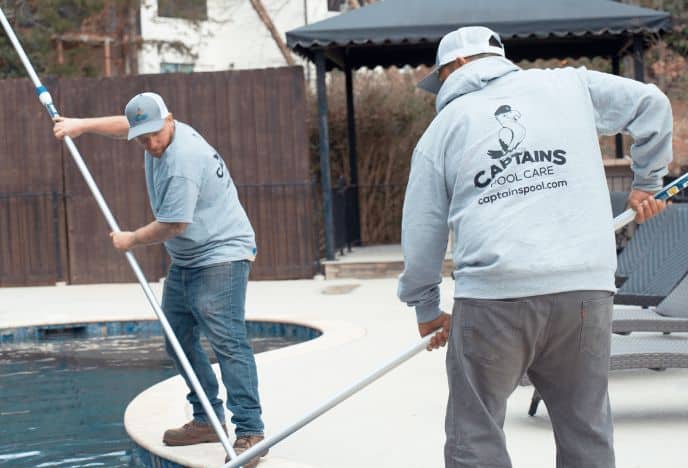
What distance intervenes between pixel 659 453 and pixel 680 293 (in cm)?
171

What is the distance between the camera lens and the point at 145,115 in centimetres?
474

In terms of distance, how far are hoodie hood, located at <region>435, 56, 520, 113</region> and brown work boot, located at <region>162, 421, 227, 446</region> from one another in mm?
2263

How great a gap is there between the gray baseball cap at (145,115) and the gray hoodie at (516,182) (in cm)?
161

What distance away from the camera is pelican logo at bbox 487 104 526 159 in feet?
10.7

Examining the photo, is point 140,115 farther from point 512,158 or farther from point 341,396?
point 512,158

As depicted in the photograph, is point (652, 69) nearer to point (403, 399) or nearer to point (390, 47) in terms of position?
point (390, 47)

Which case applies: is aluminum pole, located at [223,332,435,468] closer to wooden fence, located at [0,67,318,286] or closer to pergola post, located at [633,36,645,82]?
wooden fence, located at [0,67,318,286]

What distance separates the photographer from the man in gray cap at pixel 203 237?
471 cm

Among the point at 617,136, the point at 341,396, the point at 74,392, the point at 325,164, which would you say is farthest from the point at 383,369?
the point at 617,136

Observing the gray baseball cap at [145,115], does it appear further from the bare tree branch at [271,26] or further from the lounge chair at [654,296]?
the bare tree branch at [271,26]

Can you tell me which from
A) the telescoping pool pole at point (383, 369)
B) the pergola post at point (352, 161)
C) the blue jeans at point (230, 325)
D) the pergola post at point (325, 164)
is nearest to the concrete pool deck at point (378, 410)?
the blue jeans at point (230, 325)

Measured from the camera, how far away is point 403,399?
241 inches

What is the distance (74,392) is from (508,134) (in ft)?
16.2

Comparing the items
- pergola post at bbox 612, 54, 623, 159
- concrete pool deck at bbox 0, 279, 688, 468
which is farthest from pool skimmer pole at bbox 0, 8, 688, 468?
pergola post at bbox 612, 54, 623, 159
